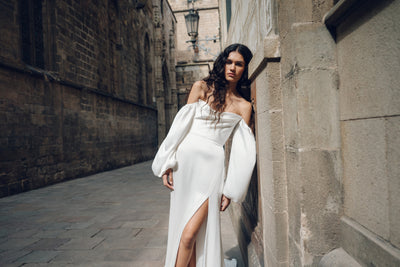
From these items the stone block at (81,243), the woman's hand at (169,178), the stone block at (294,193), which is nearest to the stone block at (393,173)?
the stone block at (294,193)

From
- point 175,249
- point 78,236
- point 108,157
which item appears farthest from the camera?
point 108,157

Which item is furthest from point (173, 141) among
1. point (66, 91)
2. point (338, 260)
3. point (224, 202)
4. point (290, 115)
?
point (66, 91)

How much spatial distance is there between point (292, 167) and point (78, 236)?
9.81 feet

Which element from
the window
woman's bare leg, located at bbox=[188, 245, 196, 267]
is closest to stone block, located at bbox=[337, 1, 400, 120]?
woman's bare leg, located at bbox=[188, 245, 196, 267]

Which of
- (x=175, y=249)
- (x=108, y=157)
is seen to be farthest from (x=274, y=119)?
(x=108, y=157)

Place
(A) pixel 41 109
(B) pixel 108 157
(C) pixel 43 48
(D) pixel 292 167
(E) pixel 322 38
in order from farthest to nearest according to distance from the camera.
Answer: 1. (B) pixel 108 157
2. (C) pixel 43 48
3. (A) pixel 41 109
4. (D) pixel 292 167
5. (E) pixel 322 38

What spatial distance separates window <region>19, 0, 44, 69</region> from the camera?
7.54 meters

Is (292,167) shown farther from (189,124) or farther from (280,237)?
(189,124)

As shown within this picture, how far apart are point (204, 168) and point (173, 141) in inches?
11.9

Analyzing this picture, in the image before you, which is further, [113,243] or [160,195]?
[160,195]

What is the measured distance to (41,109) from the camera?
7.37 metres

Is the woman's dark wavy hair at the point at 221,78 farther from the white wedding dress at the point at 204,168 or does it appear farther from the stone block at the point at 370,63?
the stone block at the point at 370,63

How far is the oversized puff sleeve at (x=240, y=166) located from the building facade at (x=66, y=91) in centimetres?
608

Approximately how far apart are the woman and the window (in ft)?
24.2
